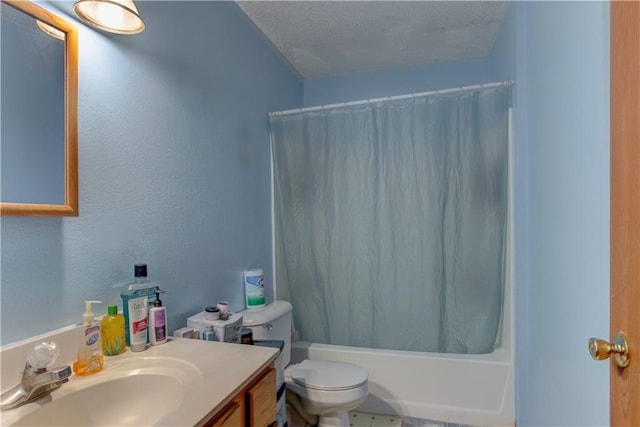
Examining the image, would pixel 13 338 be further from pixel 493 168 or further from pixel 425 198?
pixel 493 168

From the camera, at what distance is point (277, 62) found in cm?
241

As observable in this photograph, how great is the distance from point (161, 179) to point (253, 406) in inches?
35.0

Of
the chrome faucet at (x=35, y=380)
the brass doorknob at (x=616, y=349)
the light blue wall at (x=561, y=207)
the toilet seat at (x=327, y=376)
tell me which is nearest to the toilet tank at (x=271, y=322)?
the toilet seat at (x=327, y=376)

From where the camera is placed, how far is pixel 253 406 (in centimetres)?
93

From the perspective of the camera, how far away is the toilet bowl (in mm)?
1605

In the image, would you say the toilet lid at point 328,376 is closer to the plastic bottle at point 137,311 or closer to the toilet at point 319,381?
the toilet at point 319,381

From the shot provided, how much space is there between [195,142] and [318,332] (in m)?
1.44

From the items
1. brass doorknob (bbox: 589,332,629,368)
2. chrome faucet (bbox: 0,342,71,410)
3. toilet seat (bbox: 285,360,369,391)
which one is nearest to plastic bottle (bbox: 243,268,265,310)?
toilet seat (bbox: 285,360,369,391)

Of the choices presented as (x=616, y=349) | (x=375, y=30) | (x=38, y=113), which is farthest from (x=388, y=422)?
(x=375, y=30)

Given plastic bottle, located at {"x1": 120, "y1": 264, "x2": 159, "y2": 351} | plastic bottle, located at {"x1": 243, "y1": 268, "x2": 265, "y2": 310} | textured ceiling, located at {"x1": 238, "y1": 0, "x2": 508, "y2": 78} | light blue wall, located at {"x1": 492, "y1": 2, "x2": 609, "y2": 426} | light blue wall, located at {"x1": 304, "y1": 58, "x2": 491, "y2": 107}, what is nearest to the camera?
light blue wall, located at {"x1": 492, "y1": 2, "x2": 609, "y2": 426}

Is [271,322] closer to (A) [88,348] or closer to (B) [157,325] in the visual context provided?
(B) [157,325]

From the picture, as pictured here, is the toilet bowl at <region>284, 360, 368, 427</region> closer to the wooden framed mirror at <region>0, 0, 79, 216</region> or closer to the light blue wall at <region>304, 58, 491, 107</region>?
the wooden framed mirror at <region>0, 0, 79, 216</region>

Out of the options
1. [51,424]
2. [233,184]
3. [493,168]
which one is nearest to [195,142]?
[233,184]

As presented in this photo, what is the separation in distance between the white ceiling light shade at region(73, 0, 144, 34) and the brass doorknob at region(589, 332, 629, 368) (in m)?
1.48
